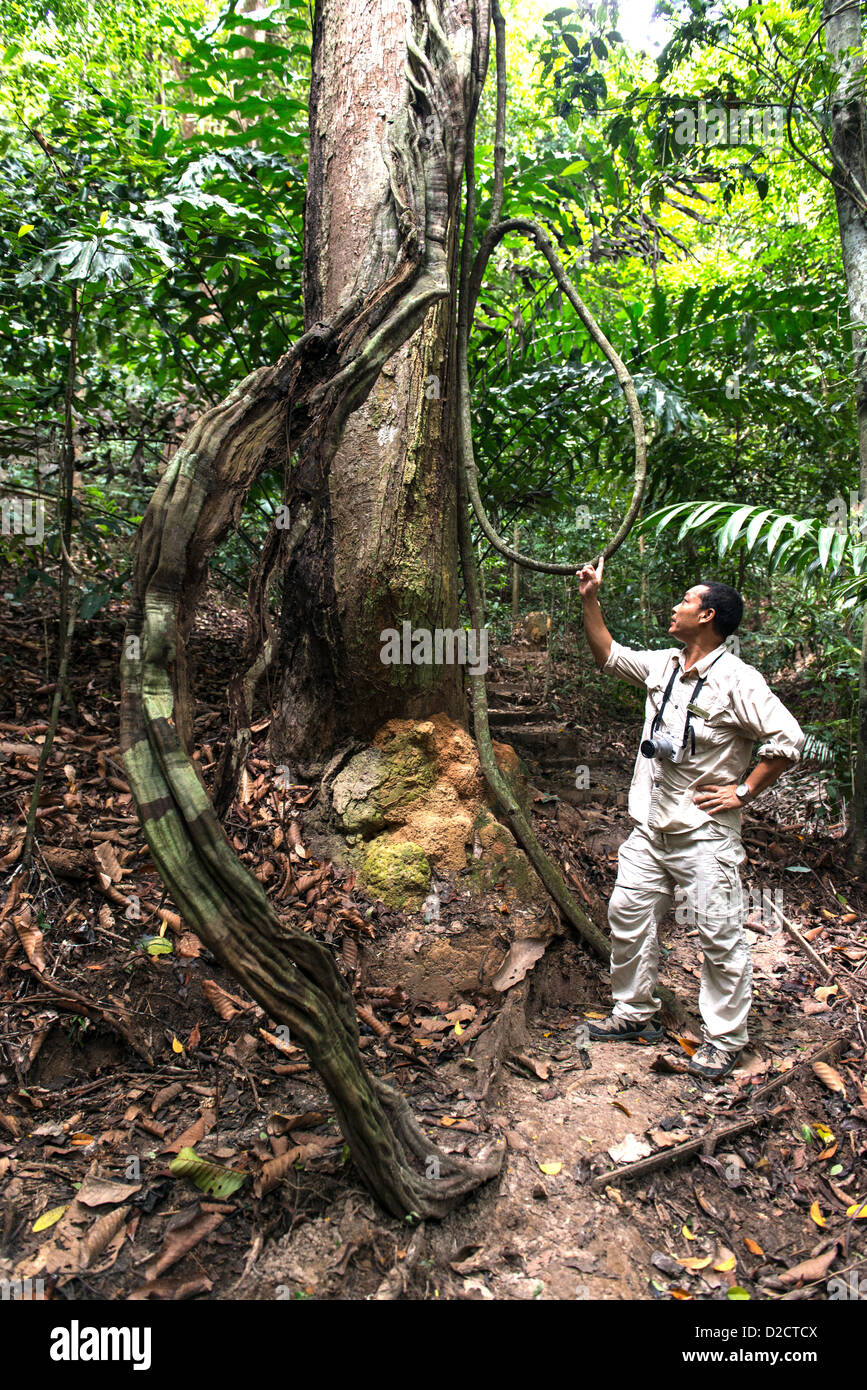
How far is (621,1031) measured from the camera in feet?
10.8

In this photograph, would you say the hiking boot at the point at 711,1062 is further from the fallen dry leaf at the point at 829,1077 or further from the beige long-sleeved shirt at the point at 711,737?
the beige long-sleeved shirt at the point at 711,737

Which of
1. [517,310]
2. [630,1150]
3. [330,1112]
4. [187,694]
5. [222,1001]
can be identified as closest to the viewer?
[187,694]

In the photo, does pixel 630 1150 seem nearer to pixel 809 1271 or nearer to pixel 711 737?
pixel 809 1271

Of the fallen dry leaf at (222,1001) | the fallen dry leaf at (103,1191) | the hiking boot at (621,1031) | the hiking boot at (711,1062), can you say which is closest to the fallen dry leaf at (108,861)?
the fallen dry leaf at (222,1001)

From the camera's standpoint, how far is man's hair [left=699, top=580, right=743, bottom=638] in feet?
10.7

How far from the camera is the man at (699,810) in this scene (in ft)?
10.4

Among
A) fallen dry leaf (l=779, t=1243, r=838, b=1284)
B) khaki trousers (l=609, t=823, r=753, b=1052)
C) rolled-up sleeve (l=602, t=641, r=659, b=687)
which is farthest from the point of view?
rolled-up sleeve (l=602, t=641, r=659, b=687)

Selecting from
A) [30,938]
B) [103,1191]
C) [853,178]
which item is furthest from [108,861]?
[853,178]

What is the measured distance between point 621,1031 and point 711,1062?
1.17 ft

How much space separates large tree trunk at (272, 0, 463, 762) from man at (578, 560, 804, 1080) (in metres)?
0.72

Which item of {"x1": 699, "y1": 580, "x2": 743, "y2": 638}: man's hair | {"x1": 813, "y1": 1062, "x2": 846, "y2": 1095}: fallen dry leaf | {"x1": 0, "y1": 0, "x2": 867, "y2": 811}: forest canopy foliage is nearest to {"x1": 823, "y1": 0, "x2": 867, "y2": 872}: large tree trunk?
{"x1": 0, "y1": 0, "x2": 867, "y2": 811}: forest canopy foliage

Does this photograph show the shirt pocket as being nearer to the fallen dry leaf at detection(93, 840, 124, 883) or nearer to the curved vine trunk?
the curved vine trunk

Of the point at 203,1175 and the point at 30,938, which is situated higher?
the point at 30,938

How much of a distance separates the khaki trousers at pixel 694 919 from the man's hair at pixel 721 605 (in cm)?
82
